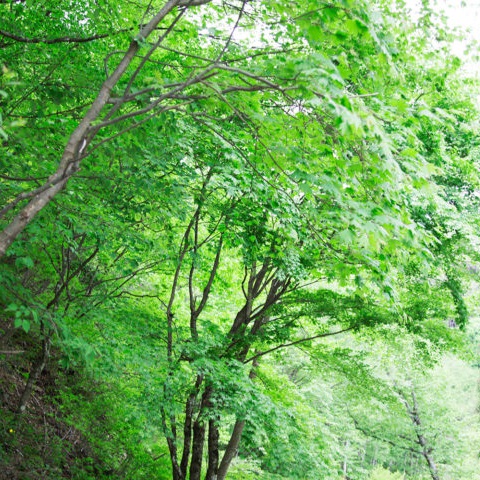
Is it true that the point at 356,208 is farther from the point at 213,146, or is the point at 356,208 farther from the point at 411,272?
the point at 411,272

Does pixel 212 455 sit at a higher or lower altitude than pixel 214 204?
lower

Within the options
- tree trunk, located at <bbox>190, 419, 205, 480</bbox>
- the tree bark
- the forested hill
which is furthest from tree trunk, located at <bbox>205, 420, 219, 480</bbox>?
the tree bark

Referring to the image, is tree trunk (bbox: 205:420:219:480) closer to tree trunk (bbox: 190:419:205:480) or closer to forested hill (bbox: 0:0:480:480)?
forested hill (bbox: 0:0:480:480)

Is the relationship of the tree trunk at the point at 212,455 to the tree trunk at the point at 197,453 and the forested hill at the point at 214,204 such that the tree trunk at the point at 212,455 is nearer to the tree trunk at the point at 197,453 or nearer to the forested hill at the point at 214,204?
the forested hill at the point at 214,204

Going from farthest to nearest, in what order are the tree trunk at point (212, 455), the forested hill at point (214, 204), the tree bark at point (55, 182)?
1. the tree trunk at point (212, 455)
2. the forested hill at point (214, 204)
3. the tree bark at point (55, 182)

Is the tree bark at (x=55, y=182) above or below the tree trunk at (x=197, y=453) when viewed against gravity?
above

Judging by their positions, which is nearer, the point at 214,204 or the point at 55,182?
the point at 55,182

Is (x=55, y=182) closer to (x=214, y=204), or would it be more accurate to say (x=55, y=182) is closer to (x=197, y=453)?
(x=214, y=204)

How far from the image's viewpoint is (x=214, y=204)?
5.66 meters

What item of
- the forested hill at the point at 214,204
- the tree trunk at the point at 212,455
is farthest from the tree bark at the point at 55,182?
the tree trunk at the point at 212,455

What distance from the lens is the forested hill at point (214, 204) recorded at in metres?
2.43

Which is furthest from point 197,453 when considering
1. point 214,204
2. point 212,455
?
point 214,204

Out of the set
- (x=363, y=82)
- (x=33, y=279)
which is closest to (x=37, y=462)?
(x=33, y=279)

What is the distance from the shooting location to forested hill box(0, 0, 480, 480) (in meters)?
2.43
